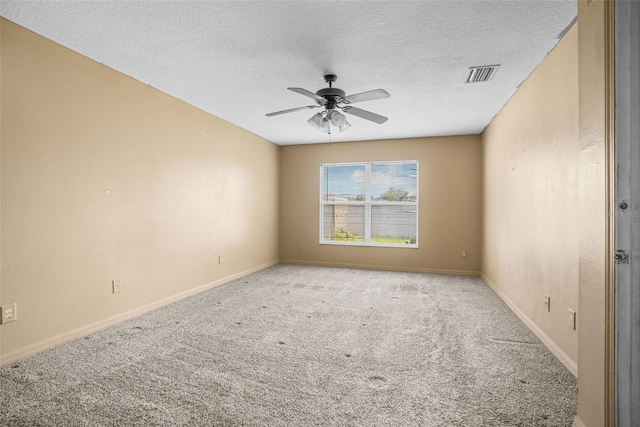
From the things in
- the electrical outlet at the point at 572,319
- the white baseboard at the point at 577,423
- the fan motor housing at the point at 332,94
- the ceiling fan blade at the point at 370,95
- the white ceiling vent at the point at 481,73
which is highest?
the white ceiling vent at the point at 481,73

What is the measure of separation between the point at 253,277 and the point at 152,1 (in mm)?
3898

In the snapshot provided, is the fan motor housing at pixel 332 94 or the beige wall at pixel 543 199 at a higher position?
the fan motor housing at pixel 332 94

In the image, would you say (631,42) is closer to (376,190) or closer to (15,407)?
(15,407)

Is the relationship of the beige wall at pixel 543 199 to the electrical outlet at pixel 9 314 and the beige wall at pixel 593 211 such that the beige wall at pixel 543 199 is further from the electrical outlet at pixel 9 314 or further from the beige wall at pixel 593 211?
the electrical outlet at pixel 9 314

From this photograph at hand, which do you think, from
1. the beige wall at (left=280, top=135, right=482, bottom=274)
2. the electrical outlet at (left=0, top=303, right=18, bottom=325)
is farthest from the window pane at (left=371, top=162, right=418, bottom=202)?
the electrical outlet at (left=0, top=303, right=18, bottom=325)

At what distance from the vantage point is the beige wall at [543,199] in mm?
2307

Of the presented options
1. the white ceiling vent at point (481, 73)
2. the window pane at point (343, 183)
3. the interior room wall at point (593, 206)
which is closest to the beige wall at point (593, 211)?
the interior room wall at point (593, 206)

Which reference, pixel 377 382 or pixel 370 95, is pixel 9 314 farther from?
pixel 370 95

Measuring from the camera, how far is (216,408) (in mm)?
1775

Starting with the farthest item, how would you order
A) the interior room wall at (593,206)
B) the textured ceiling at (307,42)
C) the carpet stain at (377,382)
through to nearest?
the textured ceiling at (307,42) → the carpet stain at (377,382) → the interior room wall at (593,206)

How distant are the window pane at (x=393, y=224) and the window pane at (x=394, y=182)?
0.60 ft

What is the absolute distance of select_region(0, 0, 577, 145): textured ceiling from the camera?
2139 millimetres

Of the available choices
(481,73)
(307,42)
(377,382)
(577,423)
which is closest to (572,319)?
(577,423)

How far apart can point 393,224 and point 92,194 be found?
4.63 meters
